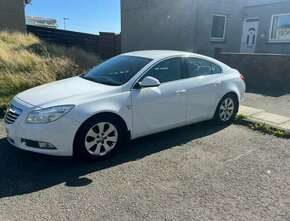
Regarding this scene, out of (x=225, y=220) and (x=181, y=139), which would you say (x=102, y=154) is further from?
(x=225, y=220)

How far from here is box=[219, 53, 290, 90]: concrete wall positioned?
10344 millimetres

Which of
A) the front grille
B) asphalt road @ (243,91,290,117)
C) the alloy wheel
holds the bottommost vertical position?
asphalt road @ (243,91,290,117)

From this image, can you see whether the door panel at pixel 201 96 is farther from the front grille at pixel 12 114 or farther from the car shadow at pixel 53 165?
the front grille at pixel 12 114

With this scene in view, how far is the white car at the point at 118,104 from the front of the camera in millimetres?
4039

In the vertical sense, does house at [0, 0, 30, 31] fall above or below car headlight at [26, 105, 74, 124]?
above

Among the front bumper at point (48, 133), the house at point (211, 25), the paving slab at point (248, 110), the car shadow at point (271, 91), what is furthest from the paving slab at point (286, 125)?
the house at point (211, 25)

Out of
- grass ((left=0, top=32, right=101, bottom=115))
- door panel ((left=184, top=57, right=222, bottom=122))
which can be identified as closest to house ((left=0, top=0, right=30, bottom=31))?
grass ((left=0, top=32, right=101, bottom=115))

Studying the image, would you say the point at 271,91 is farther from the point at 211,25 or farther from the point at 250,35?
the point at 250,35

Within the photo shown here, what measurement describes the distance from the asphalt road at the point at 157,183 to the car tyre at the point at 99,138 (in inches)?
6.0

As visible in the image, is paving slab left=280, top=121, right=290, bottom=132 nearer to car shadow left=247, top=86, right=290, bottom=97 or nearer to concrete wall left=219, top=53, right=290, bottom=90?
car shadow left=247, top=86, right=290, bottom=97

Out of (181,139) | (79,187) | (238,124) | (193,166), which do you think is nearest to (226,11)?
(238,124)

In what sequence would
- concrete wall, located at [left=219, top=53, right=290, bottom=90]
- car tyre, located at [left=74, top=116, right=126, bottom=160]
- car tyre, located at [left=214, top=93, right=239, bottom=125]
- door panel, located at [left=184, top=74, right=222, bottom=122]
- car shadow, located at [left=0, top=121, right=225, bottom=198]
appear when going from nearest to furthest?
car shadow, located at [left=0, top=121, right=225, bottom=198] → car tyre, located at [left=74, top=116, right=126, bottom=160] → door panel, located at [left=184, top=74, right=222, bottom=122] → car tyre, located at [left=214, top=93, right=239, bottom=125] → concrete wall, located at [left=219, top=53, right=290, bottom=90]

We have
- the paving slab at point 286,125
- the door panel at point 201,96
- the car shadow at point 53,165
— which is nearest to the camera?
the car shadow at point 53,165

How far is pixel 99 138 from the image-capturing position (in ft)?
14.2
